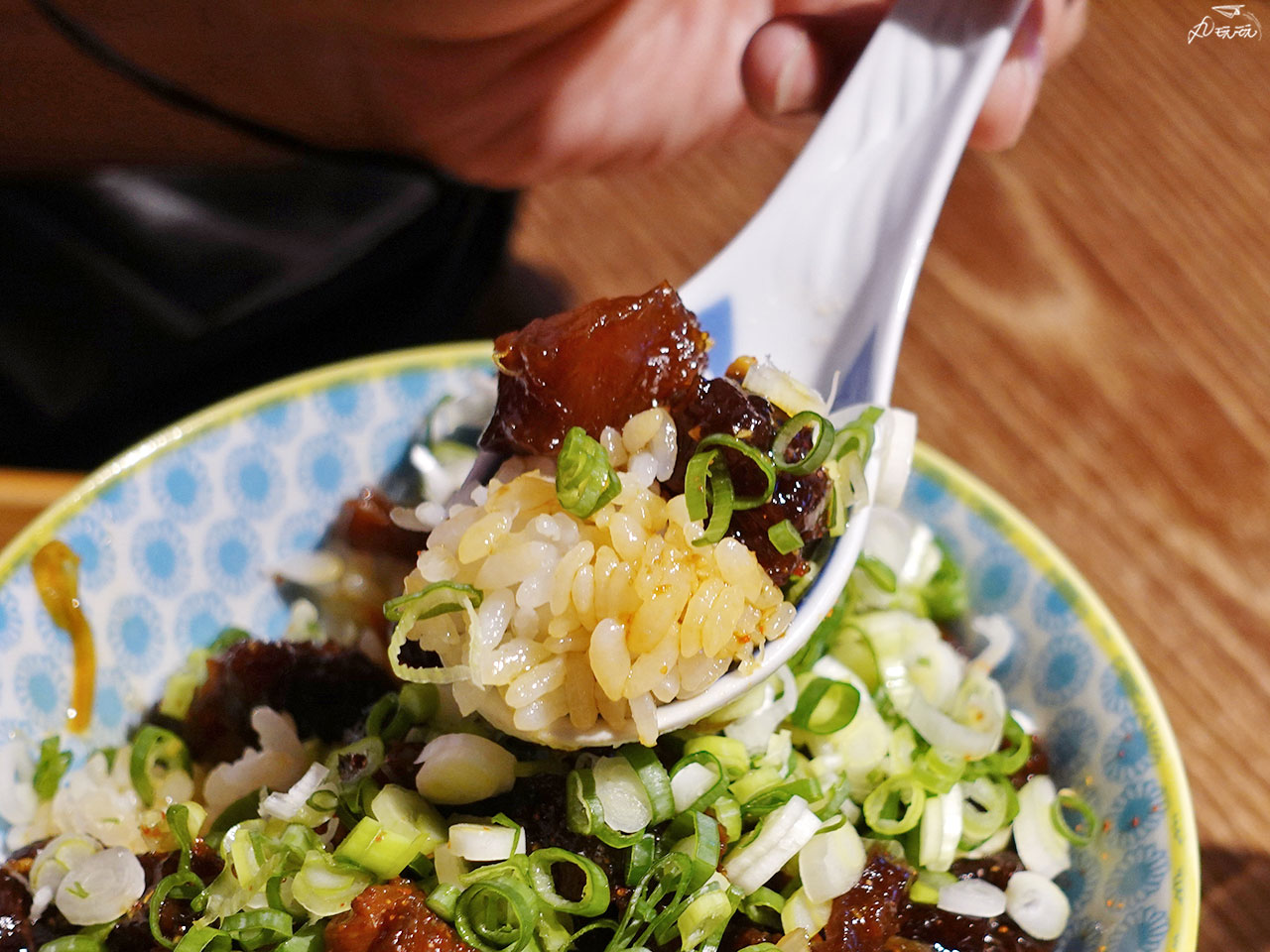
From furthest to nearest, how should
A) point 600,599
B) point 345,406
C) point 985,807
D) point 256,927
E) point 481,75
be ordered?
point 481,75 → point 345,406 → point 985,807 → point 256,927 → point 600,599

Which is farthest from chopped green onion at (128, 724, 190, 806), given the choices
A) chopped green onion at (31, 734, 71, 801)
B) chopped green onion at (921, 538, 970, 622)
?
chopped green onion at (921, 538, 970, 622)

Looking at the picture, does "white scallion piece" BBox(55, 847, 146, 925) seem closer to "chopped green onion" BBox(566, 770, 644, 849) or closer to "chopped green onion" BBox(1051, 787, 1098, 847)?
"chopped green onion" BBox(566, 770, 644, 849)

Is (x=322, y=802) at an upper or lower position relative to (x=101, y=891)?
upper

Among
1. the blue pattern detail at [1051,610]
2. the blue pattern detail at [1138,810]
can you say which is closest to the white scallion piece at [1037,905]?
the blue pattern detail at [1138,810]

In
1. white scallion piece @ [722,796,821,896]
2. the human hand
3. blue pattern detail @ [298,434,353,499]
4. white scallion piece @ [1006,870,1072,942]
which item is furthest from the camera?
the human hand

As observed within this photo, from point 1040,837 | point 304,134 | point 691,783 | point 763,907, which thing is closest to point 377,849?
point 691,783

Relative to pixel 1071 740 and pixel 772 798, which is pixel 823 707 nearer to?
pixel 772 798
